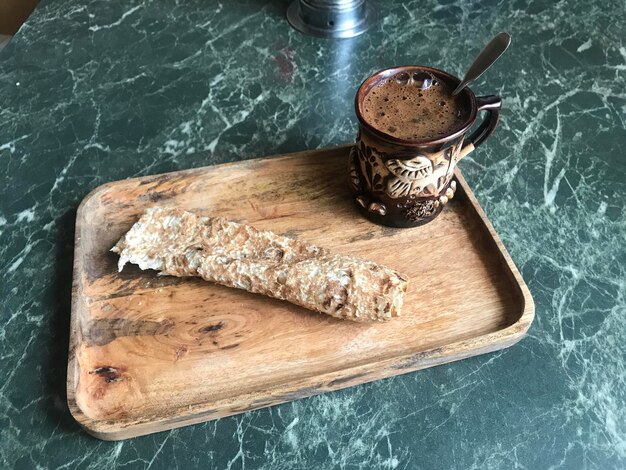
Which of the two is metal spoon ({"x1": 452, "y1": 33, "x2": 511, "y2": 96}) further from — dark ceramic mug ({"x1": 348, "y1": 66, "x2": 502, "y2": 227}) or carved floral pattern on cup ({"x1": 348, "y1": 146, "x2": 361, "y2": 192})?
carved floral pattern on cup ({"x1": 348, "y1": 146, "x2": 361, "y2": 192})

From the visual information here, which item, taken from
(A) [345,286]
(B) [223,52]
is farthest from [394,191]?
(B) [223,52]

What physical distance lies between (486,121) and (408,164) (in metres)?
0.20

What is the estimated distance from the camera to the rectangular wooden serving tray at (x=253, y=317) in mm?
792

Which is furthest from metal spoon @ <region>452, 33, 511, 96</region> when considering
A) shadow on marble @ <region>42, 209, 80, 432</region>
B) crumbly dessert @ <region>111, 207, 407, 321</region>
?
shadow on marble @ <region>42, 209, 80, 432</region>

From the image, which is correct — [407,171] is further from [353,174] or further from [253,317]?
[253,317]

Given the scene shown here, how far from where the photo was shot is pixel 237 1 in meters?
1.57

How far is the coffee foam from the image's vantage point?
0.87 metres

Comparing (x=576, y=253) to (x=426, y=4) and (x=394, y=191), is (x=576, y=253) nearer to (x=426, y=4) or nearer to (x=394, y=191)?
(x=394, y=191)

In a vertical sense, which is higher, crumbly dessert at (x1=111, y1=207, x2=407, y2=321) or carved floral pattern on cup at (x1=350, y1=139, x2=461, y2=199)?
carved floral pattern on cup at (x1=350, y1=139, x2=461, y2=199)

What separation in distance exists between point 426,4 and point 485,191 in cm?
73

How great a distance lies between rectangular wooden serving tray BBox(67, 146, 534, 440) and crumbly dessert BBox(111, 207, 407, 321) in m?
0.03

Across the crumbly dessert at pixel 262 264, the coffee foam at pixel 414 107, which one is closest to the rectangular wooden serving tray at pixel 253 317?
the crumbly dessert at pixel 262 264

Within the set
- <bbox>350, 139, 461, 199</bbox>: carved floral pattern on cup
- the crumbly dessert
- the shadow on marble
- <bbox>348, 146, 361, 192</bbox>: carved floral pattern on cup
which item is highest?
<bbox>350, 139, 461, 199</bbox>: carved floral pattern on cup

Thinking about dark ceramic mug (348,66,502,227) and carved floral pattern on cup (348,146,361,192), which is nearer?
dark ceramic mug (348,66,502,227)
